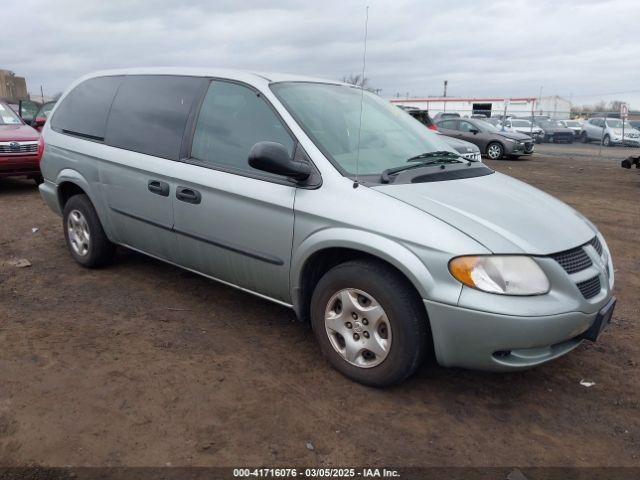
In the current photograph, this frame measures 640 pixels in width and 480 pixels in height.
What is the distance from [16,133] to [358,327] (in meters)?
8.30

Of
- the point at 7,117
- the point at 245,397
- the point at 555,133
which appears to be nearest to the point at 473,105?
the point at 555,133

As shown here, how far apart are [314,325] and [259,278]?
0.51 meters

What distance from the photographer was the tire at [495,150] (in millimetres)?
17578

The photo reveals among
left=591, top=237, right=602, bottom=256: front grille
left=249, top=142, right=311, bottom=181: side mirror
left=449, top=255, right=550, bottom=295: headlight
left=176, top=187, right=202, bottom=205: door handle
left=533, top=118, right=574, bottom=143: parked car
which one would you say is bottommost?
left=449, top=255, right=550, bottom=295: headlight

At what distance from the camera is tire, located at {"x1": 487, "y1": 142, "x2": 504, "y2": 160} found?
1758cm

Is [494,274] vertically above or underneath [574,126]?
underneath

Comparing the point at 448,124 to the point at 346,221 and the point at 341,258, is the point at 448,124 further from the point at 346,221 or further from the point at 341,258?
the point at 346,221

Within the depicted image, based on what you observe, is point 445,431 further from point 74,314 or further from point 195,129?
point 74,314

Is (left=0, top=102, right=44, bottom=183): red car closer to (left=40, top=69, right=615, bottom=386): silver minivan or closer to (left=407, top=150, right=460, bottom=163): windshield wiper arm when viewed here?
(left=40, top=69, right=615, bottom=386): silver minivan

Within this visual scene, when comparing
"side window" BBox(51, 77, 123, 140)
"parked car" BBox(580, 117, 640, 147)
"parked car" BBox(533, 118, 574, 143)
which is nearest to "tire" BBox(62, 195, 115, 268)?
"side window" BBox(51, 77, 123, 140)

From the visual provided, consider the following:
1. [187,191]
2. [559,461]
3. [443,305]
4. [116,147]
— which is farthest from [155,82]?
[559,461]

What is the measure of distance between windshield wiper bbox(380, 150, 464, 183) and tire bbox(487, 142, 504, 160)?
14.5 meters

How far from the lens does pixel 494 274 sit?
107 inches

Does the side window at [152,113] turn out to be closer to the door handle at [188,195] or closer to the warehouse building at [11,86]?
the door handle at [188,195]
